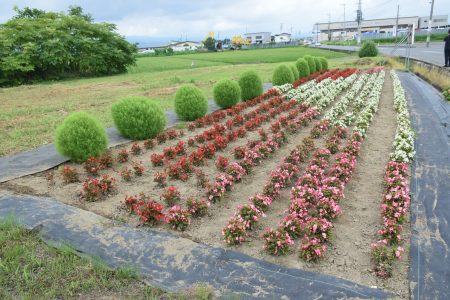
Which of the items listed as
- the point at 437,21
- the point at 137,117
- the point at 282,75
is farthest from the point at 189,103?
the point at 437,21

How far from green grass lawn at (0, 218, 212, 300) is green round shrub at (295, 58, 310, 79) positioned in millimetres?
16506

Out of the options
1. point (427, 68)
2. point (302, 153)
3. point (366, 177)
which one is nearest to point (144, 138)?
point (302, 153)

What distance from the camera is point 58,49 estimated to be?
2234cm

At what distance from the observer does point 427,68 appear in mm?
17781

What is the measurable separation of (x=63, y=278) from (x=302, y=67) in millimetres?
17191

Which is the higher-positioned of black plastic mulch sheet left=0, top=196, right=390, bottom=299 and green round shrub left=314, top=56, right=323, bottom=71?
green round shrub left=314, top=56, right=323, bottom=71

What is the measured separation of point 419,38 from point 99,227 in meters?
71.8

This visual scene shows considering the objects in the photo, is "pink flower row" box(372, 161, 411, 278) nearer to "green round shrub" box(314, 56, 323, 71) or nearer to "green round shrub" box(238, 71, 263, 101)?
"green round shrub" box(238, 71, 263, 101)

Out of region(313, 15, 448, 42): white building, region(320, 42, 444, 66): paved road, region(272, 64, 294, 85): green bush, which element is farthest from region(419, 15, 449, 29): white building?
region(272, 64, 294, 85): green bush

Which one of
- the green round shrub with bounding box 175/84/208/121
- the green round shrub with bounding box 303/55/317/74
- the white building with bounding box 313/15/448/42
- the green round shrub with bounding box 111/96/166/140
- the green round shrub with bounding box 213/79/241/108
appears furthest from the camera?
the white building with bounding box 313/15/448/42

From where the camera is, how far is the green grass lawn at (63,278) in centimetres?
305

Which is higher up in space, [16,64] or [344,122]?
[16,64]

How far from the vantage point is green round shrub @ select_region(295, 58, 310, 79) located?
60.4 ft

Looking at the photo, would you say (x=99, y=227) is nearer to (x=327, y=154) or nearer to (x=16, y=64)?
(x=327, y=154)
